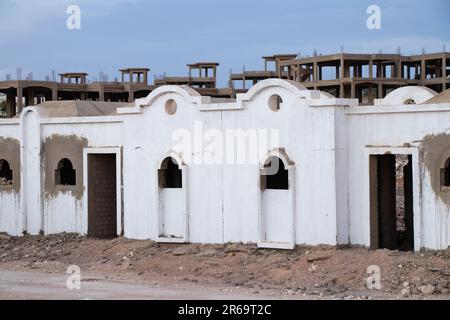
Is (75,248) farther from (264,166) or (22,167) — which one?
(264,166)

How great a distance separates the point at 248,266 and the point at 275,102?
13.5 feet

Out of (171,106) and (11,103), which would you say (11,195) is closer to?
(171,106)

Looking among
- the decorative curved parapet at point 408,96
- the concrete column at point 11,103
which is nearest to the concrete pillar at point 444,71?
the concrete column at point 11,103

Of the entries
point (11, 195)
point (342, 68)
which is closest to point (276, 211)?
point (11, 195)

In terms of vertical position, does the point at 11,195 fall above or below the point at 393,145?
below

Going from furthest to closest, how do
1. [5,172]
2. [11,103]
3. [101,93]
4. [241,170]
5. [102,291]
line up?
1. [101,93]
2. [11,103]
3. [5,172]
4. [241,170]
5. [102,291]

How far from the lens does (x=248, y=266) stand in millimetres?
21047

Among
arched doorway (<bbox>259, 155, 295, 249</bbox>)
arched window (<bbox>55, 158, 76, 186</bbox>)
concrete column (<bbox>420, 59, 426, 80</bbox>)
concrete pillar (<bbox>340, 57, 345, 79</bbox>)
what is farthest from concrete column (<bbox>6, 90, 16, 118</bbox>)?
arched doorway (<bbox>259, 155, 295, 249</bbox>)

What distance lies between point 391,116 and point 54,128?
11005 millimetres

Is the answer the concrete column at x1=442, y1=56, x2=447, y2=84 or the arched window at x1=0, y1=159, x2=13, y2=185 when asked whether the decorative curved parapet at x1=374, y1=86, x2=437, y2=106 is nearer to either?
the arched window at x1=0, y1=159, x2=13, y2=185

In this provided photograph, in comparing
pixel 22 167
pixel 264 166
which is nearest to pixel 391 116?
pixel 264 166

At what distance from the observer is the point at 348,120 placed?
20750 mm

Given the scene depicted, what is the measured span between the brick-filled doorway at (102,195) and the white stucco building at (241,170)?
0.03 metres

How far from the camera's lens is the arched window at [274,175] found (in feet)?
71.6
